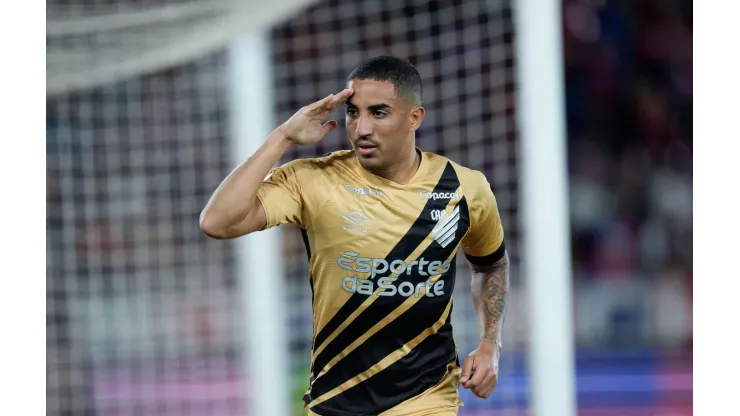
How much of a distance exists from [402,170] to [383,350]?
0.56 m

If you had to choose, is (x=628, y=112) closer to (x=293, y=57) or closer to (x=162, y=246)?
(x=293, y=57)

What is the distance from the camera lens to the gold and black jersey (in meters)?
2.90

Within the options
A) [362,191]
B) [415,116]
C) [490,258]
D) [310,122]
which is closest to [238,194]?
[310,122]

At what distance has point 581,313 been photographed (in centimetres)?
822

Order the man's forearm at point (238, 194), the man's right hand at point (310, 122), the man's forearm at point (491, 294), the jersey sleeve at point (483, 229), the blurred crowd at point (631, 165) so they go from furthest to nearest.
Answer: the blurred crowd at point (631, 165) → the man's forearm at point (491, 294) → the jersey sleeve at point (483, 229) → the man's right hand at point (310, 122) → the man's forearm at point (238, 194)

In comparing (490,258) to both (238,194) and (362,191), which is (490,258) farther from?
(238,194)

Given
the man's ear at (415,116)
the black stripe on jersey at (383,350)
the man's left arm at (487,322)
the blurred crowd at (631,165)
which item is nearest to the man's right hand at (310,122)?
the man's ear at (415,116)

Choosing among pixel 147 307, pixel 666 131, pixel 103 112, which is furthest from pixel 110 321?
pixel 666 131

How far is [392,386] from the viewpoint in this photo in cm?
290

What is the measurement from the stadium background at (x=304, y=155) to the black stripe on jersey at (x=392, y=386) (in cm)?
227

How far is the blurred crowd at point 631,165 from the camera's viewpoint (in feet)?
26.7

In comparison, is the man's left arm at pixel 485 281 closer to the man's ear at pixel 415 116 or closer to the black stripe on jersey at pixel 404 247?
the black stripe on jersey at pixel 404 247

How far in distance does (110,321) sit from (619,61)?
4.96 m

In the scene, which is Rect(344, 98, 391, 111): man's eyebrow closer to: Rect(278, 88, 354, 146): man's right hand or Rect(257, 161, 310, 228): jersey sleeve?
Rect(278, 88, 354, 146): man's right hand
